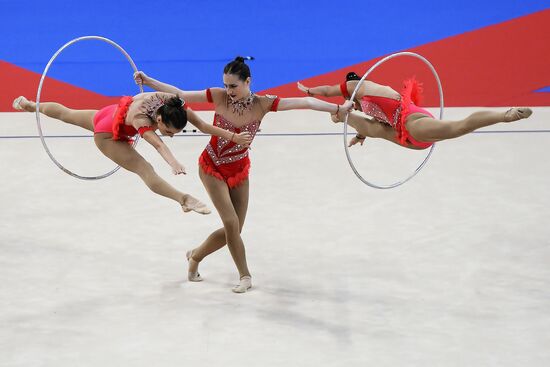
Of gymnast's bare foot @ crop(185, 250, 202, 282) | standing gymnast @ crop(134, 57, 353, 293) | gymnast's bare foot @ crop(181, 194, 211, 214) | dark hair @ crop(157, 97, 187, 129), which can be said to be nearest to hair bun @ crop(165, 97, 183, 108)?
dark hair @ crop(157, 97, 187, 129)

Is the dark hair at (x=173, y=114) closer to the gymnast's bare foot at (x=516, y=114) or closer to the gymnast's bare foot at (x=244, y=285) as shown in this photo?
the gymnast's bare foot at (x=244, y=285)

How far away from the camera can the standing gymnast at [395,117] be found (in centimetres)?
520

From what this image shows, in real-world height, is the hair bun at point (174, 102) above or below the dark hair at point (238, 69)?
below

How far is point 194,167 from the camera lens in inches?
335

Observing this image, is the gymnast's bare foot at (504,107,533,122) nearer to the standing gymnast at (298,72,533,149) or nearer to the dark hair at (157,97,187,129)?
the standing gymnast at (298,72,533,149)

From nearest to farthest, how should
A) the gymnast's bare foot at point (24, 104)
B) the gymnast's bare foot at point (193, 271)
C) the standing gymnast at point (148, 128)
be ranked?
the standing gymnast at point (148, 128), the gymnast's bare foot at point (193, 271), the gymnast's bare foot at point (24, 104)

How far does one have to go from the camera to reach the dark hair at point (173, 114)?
192 inches

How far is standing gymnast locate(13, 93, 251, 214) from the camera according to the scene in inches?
192

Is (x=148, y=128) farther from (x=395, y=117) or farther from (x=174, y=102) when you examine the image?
(x=395, y=117)

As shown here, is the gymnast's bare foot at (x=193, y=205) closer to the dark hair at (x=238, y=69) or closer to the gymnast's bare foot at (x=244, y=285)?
the dark hair at (x=238, y=69)

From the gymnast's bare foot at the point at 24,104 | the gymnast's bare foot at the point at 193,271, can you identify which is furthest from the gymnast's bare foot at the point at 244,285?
the gymnast's bare foot at the point at 24,104

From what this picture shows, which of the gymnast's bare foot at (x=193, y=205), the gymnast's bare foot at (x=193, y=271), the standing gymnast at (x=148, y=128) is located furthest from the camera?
the gymnast's bare foot at (x=193, y=271)

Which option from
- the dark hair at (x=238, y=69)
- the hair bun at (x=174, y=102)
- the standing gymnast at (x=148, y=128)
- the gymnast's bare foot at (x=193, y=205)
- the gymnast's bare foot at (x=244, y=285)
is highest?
the dark hair at (x=238, y=69)

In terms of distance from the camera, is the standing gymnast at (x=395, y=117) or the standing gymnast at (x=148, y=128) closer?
the standing gymnast at (x=148, y=128)
